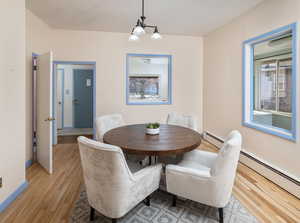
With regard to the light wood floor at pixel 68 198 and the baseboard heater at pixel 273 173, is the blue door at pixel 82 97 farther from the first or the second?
the baseboard heater at pixel 273 173

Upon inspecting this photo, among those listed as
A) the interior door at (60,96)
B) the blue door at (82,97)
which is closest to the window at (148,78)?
the blue door at (82,97)

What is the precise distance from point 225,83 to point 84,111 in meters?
4.44

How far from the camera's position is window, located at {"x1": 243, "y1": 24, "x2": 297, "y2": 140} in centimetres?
291

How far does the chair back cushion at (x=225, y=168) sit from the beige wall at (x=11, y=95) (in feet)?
7.20

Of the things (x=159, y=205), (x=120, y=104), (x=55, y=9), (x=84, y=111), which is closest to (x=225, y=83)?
(x=120, y=104)

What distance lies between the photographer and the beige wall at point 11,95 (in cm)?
193

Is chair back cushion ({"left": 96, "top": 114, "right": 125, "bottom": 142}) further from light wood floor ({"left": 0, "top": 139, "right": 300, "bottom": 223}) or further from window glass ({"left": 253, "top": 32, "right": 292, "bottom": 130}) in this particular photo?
window glass ({"left": 253, "top": 32, "right": 292, "bottom": 130})

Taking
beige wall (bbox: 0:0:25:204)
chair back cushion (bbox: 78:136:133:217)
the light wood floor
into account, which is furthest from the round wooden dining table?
beige wall (bbox: 0:0:25:204)

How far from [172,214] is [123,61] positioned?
342 centimetres

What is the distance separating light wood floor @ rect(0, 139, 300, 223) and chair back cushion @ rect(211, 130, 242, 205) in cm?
58

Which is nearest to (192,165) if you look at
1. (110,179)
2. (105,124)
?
(110,179)

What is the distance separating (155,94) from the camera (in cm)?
692

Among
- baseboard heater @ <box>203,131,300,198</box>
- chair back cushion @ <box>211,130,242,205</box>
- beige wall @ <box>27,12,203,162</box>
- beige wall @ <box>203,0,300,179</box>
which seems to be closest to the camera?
chair back cushion @ <box>211,130,242,205</box>

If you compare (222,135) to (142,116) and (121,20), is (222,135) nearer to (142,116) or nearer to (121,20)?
(142,116)
